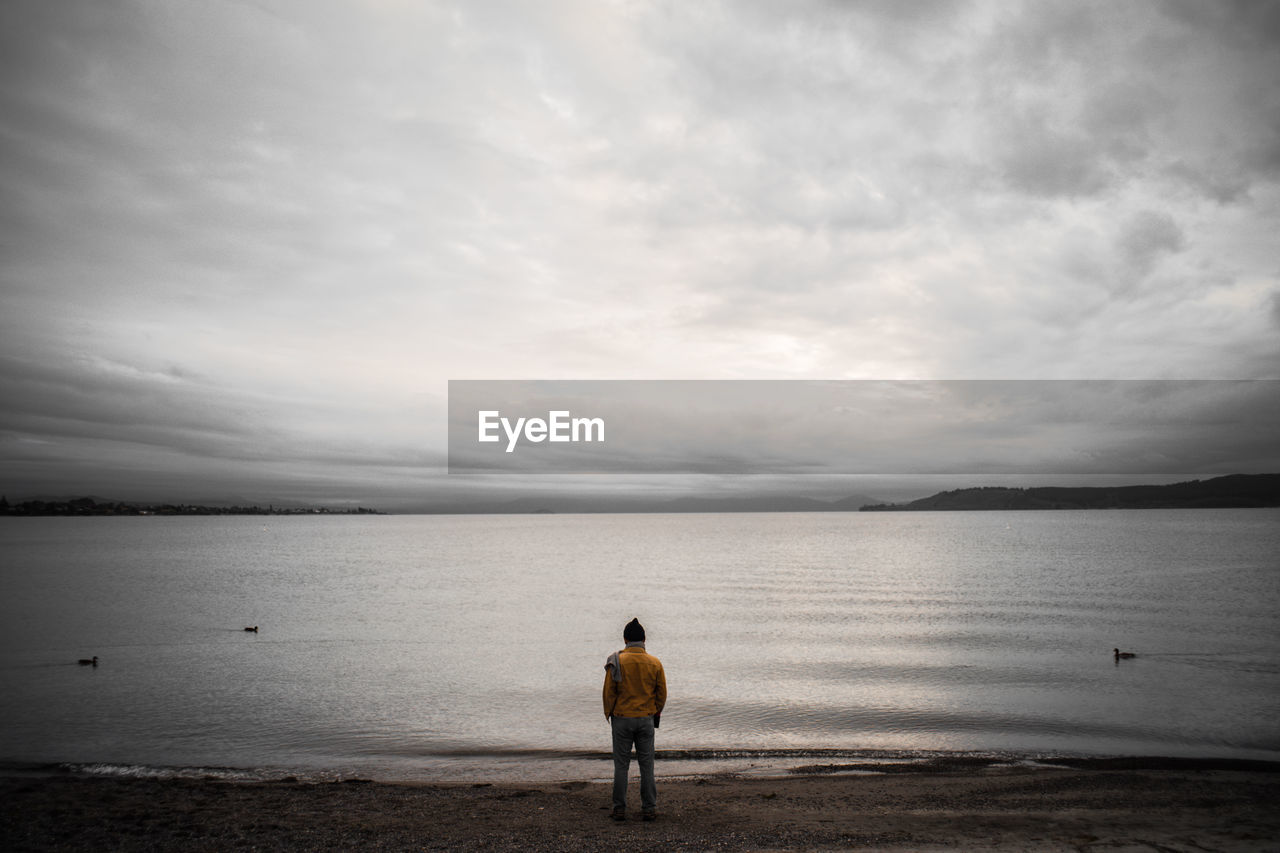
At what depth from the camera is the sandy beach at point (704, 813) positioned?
1064cm

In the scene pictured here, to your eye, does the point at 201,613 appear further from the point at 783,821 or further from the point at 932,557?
the point at 932,557

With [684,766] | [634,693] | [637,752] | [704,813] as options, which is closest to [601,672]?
[684,766]

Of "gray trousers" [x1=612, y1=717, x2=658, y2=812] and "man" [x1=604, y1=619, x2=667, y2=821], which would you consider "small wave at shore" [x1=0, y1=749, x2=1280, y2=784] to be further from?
"man" [x1=604, y1=619, x2=667, y2=821]

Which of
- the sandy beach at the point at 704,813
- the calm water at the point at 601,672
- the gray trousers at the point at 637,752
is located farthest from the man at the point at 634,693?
the calm water at the point at 601,672

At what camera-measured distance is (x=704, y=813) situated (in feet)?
38.4

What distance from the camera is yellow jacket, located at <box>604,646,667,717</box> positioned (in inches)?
410

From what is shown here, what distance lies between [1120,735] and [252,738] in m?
23.6

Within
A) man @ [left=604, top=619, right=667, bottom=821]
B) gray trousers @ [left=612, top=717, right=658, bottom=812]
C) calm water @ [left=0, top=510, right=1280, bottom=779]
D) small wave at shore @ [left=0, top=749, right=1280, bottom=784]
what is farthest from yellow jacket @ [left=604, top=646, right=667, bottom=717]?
calm water @ [left=0, top=510, right=1280, bottom=779]

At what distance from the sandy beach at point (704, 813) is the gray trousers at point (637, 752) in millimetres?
429

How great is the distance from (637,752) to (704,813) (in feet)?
7.15

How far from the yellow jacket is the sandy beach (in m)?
1.87

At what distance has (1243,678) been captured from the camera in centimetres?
2500

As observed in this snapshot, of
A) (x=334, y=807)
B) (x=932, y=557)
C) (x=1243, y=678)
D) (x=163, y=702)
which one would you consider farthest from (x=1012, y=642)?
(x=932, y=557)

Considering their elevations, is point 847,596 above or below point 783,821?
below
